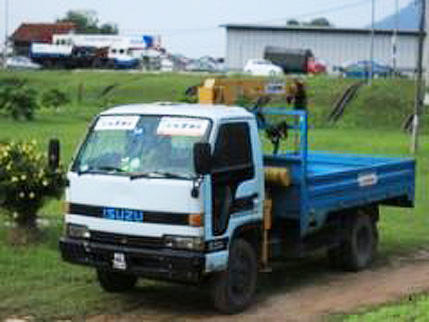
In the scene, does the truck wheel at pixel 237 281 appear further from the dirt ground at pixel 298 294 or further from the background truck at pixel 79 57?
the background truck at pixel 79 57

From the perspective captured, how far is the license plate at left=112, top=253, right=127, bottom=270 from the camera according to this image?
32.3 ft

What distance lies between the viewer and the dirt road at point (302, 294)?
10258mm

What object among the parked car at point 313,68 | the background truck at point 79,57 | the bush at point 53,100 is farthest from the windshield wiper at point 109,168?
the background truck at point 79,57

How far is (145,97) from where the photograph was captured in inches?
2195

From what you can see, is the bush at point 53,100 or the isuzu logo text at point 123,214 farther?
the bush at point 53,100

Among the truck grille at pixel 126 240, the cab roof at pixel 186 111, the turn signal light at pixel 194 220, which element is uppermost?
the cab roof at pixel 186 111

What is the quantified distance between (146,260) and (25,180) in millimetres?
3449

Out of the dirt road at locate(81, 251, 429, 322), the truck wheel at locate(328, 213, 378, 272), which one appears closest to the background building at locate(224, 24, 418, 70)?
the truck wheel at locate(328, 213, 378, 272)

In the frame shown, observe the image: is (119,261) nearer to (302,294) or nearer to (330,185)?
(302,294)

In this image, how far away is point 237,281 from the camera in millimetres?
10438

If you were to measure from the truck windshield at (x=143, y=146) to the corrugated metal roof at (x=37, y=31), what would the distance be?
348 feet

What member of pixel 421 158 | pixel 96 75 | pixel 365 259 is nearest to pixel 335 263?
pixel 365 259

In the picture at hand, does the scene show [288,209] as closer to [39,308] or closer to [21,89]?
[39,308]

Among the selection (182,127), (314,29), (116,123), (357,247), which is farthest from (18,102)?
(314,29)
